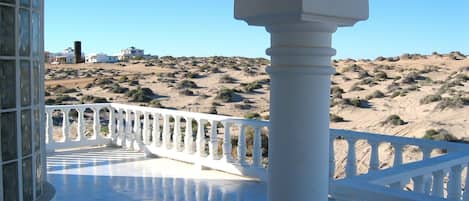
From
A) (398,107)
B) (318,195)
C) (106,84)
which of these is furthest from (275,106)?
(106,84)

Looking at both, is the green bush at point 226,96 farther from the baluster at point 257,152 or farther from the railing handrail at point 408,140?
the railing handrail at point 408,140

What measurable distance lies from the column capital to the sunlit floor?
3084mm

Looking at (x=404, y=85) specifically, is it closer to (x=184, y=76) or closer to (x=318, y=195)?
(x=184, y=76)

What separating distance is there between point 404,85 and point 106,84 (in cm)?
1410

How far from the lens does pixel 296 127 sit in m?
1.84

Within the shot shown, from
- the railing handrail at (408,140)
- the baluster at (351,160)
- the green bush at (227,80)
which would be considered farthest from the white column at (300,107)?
the green bush at (227,80)

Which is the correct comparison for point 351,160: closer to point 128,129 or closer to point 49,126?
point 128,129

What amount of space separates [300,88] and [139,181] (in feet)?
12.7

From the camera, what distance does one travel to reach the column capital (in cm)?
168

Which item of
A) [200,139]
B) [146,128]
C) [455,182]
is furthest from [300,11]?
[146,128]

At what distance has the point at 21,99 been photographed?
3229 mm

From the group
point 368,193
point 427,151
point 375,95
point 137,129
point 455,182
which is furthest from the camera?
point 375,95

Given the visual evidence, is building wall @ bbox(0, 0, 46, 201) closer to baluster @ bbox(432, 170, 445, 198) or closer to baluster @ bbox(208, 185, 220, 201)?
baluster @ bbox(208, 185, 220, 201)

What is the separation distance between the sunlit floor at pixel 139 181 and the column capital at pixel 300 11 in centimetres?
308
